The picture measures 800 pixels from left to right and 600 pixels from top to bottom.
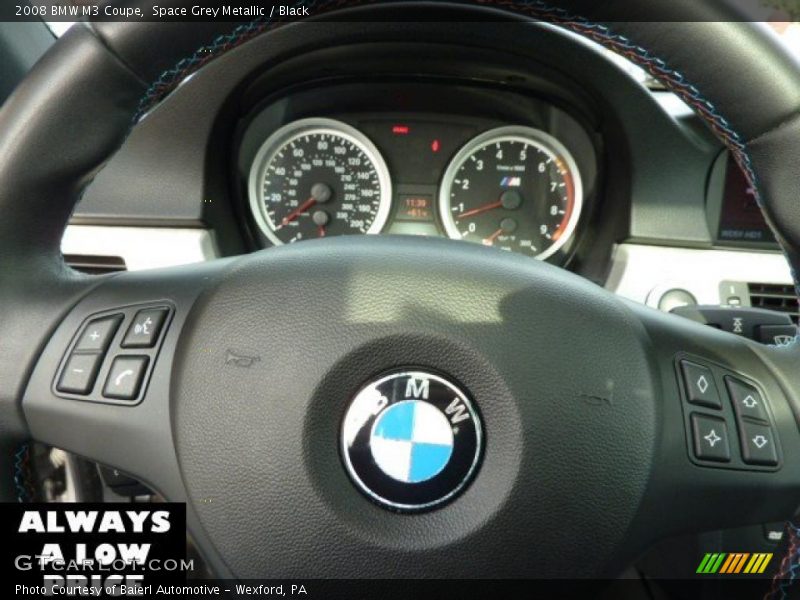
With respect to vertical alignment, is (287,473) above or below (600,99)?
below

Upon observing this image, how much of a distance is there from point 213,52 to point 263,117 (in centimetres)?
112

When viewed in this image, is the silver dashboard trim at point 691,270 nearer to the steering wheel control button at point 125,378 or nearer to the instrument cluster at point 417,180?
the instrument cluster at point 417,180

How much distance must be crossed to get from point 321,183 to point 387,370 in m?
1.34

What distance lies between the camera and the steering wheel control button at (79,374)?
854mm

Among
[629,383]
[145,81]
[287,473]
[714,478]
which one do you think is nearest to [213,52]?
[145,81]

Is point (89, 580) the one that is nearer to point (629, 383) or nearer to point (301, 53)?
point (629, 383)

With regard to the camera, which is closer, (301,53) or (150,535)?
(150,535)

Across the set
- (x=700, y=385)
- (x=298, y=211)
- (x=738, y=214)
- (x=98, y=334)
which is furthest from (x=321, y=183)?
(x=700, y=385)

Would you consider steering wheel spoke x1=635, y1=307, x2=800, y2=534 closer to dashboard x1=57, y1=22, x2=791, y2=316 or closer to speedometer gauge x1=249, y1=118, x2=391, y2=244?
dashboard x1=57, y1=22, x2=791, y2=316

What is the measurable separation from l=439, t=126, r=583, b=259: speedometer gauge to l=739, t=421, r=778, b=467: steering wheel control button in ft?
3.85

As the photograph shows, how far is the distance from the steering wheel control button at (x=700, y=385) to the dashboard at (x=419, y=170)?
1111 millimetres

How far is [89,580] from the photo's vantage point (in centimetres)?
90

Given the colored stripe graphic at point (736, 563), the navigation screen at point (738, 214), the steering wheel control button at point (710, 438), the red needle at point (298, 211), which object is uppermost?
the navigation screen at point (738, 214)

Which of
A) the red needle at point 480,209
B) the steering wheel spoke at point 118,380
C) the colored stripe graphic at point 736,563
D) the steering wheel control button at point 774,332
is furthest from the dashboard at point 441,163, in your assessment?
the steering wheel spoke at point 118,380
